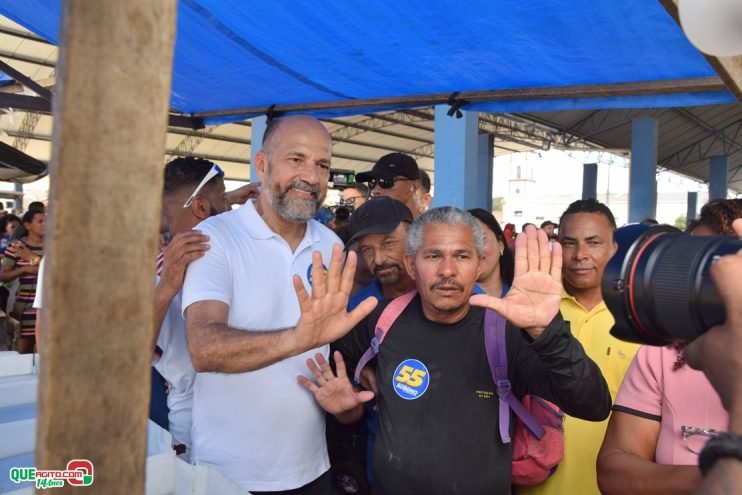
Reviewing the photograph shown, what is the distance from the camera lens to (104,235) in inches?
21.6

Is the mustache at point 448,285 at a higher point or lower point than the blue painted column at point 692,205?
lower

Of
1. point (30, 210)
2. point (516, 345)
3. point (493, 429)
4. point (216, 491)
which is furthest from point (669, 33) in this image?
point (30, 210)

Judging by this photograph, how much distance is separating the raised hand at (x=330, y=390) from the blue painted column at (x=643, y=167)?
13192mm

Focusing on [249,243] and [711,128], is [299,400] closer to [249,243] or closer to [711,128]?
[249,243]

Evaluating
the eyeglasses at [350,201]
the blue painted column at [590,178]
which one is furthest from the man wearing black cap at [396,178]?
the blue painted column at [590,178]

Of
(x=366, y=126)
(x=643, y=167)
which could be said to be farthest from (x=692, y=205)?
(x=366, y=126)

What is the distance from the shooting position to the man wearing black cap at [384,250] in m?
2.45

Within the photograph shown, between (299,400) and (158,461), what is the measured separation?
585 mm

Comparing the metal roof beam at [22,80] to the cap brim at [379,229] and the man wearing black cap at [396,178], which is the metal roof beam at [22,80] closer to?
the man wearing black cap at [396,178]

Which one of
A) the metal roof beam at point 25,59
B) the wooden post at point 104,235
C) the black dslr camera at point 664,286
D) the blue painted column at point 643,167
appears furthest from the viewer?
the blue painted column at point 643,167

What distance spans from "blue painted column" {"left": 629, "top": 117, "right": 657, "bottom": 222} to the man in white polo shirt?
13151 millimetres

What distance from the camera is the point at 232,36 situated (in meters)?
2.65

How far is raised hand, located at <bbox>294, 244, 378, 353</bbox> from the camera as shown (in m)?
1.28

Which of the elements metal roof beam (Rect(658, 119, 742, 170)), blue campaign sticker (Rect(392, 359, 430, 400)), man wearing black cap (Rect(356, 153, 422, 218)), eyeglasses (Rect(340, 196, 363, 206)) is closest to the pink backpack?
blue campaign sticker (Rect(392, 359, 430, 400))
